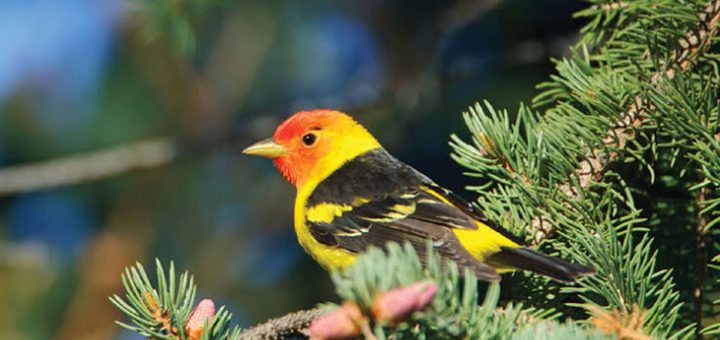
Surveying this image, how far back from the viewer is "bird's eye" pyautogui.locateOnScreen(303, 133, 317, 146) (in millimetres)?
3598

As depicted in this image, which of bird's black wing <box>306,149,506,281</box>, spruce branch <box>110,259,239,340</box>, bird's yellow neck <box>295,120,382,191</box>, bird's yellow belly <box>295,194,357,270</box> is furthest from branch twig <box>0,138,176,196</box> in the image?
spruce branch <box>110,259,239,340</box>

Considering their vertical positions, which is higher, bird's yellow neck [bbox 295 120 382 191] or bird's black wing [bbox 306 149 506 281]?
bird's yellow neck [bbox 295 120 382 191]

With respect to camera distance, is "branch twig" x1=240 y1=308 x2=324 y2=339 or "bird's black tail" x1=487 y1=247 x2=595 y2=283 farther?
"branch twig" x1=240 y1=308 x2=324 y2=339

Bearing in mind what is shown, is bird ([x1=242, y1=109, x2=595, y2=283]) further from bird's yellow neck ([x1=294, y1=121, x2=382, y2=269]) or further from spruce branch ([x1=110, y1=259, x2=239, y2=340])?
spruce branch ([x1=110, y1=259, x2=239, y2=340])

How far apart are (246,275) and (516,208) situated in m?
2.50

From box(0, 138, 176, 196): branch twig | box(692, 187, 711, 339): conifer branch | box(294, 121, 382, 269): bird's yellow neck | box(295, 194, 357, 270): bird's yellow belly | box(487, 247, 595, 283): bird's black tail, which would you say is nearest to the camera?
box(487, 247, 595, 283): bird's black tail

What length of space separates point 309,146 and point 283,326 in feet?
4.58

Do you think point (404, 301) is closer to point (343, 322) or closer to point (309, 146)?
point (343, 322)

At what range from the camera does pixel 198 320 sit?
192cm

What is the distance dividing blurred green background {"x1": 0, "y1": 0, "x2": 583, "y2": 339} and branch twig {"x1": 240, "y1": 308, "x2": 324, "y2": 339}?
199cm

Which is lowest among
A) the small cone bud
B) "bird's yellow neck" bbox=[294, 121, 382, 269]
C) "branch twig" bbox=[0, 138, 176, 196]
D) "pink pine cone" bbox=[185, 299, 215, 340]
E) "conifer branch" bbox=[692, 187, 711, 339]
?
the small cone bud

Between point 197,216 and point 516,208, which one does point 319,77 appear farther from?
point 516,208

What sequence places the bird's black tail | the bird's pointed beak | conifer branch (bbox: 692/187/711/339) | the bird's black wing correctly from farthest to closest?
the bird's pointed beak < the bird's black wing < conifer branch (bbox: 692/187/711/339) < the bird's black tail

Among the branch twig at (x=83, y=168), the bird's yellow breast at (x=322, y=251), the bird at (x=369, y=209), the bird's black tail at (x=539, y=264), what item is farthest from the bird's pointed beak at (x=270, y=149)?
the bird's black tail at (x=539, y=264)
